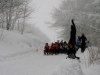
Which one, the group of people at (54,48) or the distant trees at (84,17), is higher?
the distant trees at (84,17)

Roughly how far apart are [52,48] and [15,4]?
572cm

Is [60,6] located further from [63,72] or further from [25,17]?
[63,72]

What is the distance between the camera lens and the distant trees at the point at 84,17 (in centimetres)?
2336

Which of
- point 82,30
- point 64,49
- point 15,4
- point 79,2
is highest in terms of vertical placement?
point 79,2

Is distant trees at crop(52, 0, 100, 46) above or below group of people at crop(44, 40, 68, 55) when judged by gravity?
above

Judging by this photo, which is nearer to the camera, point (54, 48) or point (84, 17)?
point (54, 48)

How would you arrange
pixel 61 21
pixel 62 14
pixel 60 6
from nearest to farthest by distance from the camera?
pixel 62 14
pixel 61 21
pixel 60 6

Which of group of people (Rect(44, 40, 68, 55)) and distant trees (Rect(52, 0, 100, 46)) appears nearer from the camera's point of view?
group of people (Rect(44, 40, 68, 55))

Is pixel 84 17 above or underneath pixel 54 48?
above

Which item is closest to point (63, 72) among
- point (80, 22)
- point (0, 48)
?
point (0, 48)

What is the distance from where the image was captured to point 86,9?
26.1 meters

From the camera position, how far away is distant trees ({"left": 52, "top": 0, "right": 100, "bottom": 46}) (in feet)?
76.6

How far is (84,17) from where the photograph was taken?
2519 cm

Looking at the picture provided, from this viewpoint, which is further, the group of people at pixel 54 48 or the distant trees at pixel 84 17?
the distant trees at pixel 84 17
